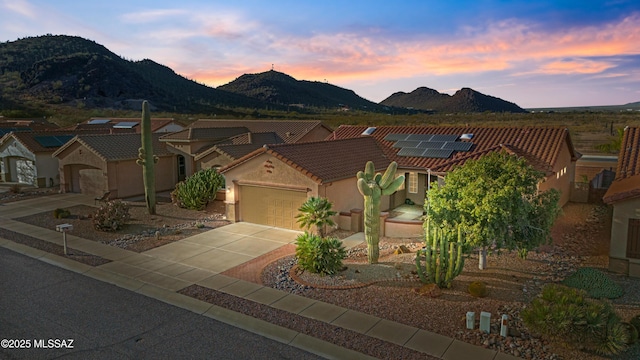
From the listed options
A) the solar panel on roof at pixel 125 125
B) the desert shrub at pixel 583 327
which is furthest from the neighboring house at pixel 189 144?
the desert shrub at pixel 583 327

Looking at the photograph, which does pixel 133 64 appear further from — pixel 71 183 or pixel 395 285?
pixel 395 285

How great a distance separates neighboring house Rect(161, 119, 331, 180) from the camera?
28.2 meters

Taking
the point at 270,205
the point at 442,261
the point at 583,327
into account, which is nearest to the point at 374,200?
the point at 442,261

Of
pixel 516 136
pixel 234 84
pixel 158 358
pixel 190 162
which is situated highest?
pixel 234 84

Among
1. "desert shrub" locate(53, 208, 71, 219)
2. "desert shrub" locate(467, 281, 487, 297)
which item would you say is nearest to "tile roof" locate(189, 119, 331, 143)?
"desert shrub" locate(53, 208, 71, 219)

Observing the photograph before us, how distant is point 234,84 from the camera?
159m

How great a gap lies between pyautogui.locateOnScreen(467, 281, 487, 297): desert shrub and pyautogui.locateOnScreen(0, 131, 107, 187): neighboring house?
3146cm

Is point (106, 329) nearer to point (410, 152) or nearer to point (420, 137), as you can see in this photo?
point (410, 152)

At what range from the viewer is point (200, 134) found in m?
31.9

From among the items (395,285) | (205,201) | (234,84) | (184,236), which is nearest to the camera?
(395,285)

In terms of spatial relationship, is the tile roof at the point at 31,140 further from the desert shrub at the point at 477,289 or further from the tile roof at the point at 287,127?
the desert shrub at the point at 477,289

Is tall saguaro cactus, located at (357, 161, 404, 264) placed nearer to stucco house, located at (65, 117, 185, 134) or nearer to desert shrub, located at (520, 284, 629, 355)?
desert shrub, located at (520, 284, 629, 355)

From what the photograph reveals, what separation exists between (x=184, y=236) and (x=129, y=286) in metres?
5.69

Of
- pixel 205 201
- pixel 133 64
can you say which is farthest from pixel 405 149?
pixel 133 64
